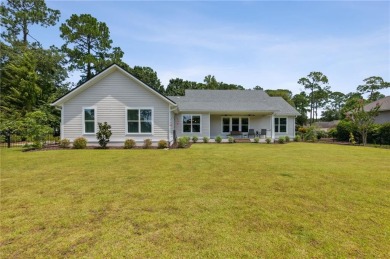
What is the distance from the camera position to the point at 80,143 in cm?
1427

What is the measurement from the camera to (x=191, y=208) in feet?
13.5

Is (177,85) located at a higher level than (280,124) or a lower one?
higher

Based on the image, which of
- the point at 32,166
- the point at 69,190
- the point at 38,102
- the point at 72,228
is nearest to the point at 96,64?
the point at 38,102

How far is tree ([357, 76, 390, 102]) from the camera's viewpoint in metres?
54.2

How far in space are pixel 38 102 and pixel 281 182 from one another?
31.0 meters

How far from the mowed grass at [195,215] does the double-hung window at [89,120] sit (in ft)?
28.6

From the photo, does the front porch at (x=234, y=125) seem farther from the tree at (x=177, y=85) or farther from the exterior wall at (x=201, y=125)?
the tree at (x=177, y=85)

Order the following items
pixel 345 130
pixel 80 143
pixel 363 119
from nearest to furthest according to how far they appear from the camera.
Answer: pixel 80 143 < pixel 363 119 < pixel 345 130

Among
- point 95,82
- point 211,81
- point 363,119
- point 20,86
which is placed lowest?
point 363,119

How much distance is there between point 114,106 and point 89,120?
6.53ft

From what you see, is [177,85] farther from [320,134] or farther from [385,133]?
[385,133]

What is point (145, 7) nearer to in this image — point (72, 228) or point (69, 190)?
point (69, 190)

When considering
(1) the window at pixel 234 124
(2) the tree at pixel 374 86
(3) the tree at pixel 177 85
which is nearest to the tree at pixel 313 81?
(2) the tree at pixel 374 86

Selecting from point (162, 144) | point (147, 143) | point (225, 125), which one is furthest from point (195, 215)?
point (225, 125)
